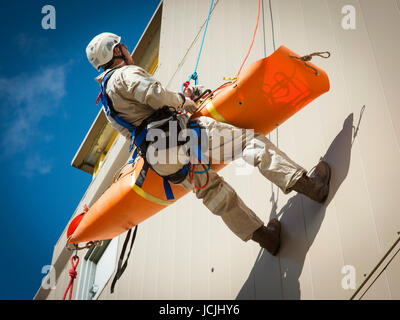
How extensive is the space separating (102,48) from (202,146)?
1189 millimetres

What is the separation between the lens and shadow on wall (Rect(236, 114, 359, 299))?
2.56 metres

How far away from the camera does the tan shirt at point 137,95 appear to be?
108 inches

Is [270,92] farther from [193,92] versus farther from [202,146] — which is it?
[193,92]

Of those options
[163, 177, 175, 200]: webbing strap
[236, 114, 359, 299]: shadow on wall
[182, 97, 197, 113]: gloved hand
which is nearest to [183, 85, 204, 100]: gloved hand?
[182, 97, 197, 113]: gloved hand

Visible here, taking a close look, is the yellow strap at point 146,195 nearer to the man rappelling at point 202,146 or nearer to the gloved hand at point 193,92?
the man rappelling at point 202,146

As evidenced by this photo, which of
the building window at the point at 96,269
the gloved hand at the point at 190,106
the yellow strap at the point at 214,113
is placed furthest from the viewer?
the building window at the point at 96,269

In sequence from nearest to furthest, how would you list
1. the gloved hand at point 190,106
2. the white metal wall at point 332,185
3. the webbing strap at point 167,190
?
the white metal wall at point 332,185, the webbing strap at point 167,190, the gloved hand at point 190,106

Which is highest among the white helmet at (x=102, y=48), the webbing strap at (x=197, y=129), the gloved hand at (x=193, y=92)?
the white helmet at (x=102, y=48)

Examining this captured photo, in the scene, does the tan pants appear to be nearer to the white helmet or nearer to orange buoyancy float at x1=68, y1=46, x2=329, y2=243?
orange buoyancy float at x1=68, y1=46, x2=329, y2=243

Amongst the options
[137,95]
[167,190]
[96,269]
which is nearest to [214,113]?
[137,95]

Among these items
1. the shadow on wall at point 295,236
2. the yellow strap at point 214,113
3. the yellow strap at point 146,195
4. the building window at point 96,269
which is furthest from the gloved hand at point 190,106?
the building window at point 96,269

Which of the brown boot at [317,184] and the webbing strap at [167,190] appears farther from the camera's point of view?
the webbing strap at [167,190]

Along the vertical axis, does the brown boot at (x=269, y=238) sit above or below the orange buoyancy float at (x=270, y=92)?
below
